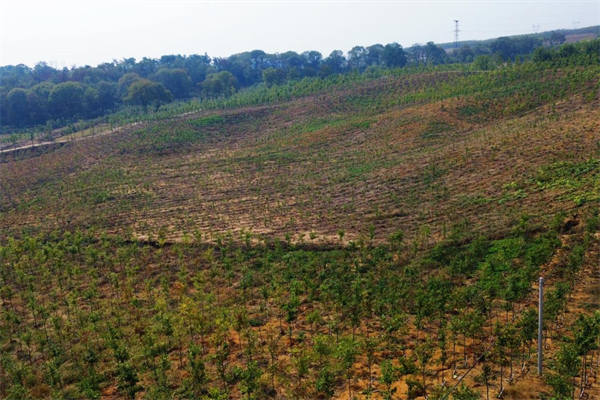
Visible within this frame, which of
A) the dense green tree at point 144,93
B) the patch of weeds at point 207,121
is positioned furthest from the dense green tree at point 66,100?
the patch of weeds at point 207,121

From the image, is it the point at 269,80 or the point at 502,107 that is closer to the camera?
the point at 502,107

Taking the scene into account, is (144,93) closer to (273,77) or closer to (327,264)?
(273,77)

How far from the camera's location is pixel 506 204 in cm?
2069

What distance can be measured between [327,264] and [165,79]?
8030 cm

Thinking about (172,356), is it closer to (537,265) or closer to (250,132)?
(537,265)

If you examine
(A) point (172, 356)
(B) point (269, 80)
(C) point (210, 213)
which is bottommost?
(A) point (172, 356)

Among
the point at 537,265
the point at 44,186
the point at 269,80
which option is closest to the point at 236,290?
the point at 537,265

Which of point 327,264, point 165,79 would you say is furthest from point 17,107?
point 327,264

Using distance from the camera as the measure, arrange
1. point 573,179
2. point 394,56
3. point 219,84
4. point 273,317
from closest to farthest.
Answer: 1. point 273,317
2. point 573,179
3. point 219,84
4. point 394,56

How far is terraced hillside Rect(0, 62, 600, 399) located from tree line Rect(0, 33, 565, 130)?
3290cm

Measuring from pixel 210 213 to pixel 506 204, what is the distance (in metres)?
15.7

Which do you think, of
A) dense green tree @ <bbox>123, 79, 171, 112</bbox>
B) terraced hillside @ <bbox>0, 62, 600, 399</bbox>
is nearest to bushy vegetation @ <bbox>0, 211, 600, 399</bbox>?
terraced hillside @ <bbox>0, 62, 600, 399</bbox>

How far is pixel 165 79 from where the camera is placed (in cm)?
→ 8838

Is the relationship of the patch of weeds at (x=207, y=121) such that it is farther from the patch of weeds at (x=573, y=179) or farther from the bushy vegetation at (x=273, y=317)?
the patch of weeds at (x=573, y=179)
